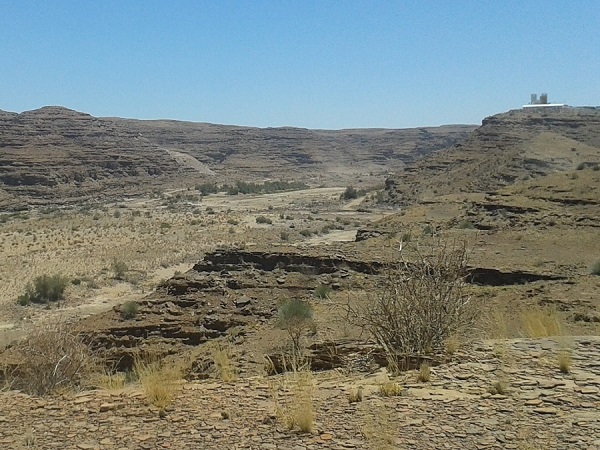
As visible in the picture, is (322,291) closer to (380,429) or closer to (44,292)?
(380,429)

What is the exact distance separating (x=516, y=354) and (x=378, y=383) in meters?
1.68

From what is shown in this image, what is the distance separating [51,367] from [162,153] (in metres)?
82.9

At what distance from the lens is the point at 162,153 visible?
8869 centimetres

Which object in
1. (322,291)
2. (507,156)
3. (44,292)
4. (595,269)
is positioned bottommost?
(44,292)

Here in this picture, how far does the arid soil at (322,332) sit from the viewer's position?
5.59 meters

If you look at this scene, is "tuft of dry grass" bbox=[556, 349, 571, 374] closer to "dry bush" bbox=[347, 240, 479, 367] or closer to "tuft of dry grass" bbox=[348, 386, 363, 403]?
"dry bush" bbox=[347, 240, 479, 367]

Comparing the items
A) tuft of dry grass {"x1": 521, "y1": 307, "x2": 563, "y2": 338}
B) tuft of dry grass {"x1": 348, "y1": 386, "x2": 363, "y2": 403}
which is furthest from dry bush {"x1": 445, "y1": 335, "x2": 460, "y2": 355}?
tuft of dry grass {"x1": 348, "y1": 386, "x2": 363, "y2": 403}

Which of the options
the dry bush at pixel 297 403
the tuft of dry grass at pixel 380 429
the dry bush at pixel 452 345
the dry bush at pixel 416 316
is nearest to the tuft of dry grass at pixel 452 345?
the dry bush at pixel 452 345

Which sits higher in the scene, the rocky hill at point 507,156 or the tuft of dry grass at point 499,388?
the rocky hill at point 507,156

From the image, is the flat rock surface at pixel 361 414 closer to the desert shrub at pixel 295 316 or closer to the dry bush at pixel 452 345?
the dry bush at pixel 452 345

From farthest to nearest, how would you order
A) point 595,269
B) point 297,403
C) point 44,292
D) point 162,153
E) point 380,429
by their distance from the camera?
point 162,153, point 44,292, point 595,269, point 297,403, point 380,429

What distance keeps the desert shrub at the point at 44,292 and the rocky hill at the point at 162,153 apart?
4150 cm

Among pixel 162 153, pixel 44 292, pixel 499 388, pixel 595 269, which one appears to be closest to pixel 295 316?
pixel 499 388

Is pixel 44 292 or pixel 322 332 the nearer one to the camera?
pixel 322 332
